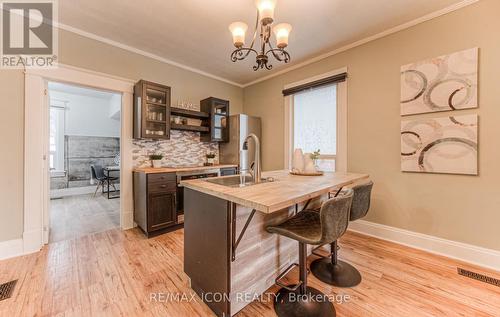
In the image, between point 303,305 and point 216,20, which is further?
point 216,20

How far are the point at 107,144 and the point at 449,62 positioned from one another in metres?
7.66

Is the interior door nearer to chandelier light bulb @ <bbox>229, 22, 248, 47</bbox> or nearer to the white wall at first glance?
chandelier light bulb @ <bbox>229, 22, 248, 47</bbox>

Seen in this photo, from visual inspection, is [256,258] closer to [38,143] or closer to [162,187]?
[162,187]

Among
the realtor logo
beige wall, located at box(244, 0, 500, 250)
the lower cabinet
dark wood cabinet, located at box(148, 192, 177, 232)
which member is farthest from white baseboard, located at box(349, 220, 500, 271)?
the realtor logo

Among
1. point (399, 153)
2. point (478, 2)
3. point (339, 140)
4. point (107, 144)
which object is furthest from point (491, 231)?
point (107, 144)

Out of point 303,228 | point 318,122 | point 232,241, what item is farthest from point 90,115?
point 303,228

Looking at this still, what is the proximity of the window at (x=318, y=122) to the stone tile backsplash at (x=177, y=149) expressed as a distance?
1.78 m

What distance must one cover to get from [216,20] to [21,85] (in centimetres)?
236

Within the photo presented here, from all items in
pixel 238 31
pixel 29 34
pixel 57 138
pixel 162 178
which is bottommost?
pixel 162 178

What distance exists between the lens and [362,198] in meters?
1.76

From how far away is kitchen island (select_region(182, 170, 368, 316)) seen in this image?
127 centimetres

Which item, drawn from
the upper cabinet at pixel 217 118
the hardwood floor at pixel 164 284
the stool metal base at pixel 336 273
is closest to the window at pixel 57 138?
the hardwood floor at pixel 164 284

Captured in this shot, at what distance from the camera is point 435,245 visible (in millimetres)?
2260

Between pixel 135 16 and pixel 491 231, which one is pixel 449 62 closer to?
pixel 491 231
